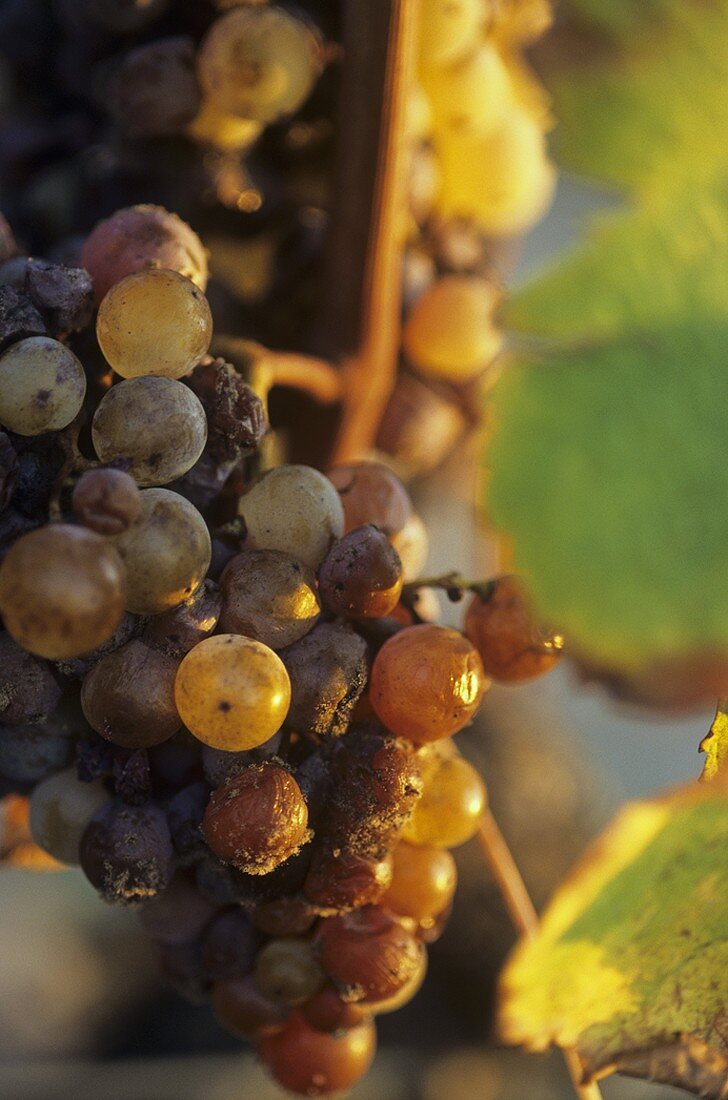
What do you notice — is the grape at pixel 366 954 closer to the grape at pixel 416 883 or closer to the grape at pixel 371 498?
the grape at pixel 416 883

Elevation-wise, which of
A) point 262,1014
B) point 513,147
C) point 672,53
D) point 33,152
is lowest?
point 262,1014

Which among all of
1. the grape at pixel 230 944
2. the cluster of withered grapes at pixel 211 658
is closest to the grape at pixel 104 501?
the cluster of withered grapes at pixel 211 658

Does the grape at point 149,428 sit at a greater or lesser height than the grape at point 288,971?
greater

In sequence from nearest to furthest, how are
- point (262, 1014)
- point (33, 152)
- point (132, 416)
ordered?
point (132, 416) < point (262, 1014) < point (33, 152)

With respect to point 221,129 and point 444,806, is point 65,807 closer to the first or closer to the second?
point 444,806

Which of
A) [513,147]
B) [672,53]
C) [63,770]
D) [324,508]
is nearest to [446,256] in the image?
[513,147]

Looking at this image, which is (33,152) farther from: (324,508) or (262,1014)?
(262,1014)
